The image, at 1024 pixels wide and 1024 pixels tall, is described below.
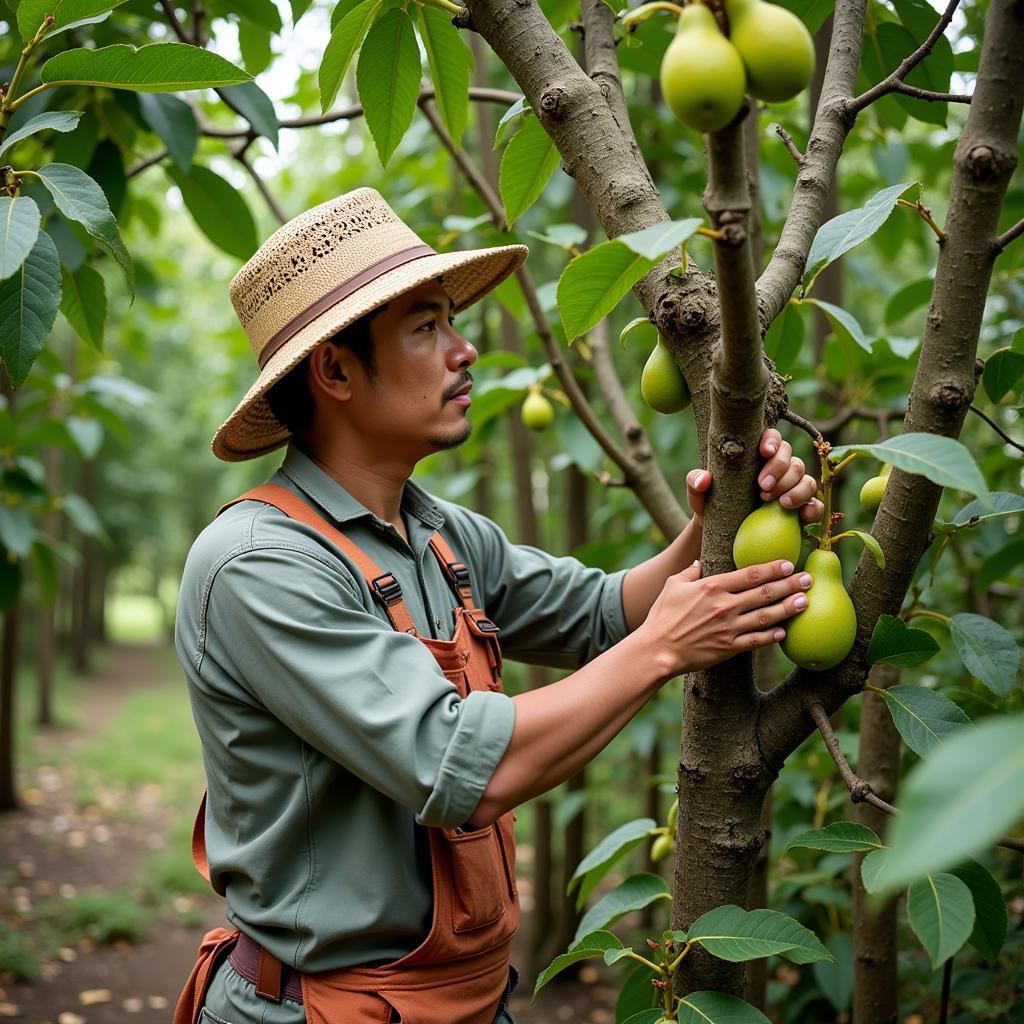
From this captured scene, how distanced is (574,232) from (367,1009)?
179 cm

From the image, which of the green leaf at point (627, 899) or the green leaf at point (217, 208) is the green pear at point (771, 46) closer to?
the green leaf at point (627, 899)

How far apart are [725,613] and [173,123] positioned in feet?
6.12

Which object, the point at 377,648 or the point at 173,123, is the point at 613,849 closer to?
the point at 377,648

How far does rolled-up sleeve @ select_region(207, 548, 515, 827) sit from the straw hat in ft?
1.44

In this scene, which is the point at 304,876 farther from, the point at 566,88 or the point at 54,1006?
the point at 54,1006

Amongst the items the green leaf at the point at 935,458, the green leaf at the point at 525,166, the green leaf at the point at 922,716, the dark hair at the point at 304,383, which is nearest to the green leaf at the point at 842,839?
the green leaf at the point at 922,716

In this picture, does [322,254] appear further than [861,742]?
No

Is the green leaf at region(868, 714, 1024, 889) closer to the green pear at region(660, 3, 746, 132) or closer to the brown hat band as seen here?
the green pear at region(660, 3, 746, 132)

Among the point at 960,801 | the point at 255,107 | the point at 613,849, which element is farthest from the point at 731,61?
the point at 255,107

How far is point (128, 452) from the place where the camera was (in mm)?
13750

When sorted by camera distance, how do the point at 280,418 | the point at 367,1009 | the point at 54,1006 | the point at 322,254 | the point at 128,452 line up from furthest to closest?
1. the point at 128,452
2. the point at 54,1006
3. the point at 280,418
4. the point at 322,254
5. the point at 367,1009

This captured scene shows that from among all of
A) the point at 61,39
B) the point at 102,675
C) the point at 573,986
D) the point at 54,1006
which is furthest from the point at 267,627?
the point at 102,675

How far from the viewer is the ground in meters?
4.62

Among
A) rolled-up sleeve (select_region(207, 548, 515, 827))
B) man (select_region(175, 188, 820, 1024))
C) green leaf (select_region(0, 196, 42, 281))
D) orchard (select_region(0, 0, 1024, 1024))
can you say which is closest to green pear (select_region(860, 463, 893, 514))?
orchard (select_region(0, 0, 1024, 1024))
